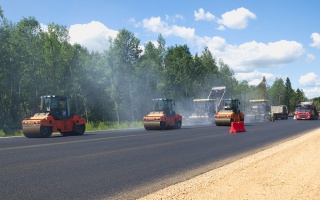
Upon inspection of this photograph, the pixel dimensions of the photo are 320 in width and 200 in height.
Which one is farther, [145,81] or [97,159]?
[145,81]

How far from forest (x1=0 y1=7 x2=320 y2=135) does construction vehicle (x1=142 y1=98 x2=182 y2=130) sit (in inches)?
745

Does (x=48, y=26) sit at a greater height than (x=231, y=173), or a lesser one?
greater

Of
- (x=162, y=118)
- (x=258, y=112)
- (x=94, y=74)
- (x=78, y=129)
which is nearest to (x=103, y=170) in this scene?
(x=78, y=129)

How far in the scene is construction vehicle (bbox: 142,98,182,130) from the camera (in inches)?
970

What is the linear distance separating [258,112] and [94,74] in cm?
2808

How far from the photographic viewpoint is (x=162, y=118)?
2453cm

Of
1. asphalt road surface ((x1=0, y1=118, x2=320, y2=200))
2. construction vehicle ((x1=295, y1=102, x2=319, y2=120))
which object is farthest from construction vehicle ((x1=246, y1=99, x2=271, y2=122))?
asphalt road surface ((x1=0, y1=118, x2=320, y2=200))

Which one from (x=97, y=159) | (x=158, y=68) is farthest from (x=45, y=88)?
(x=97, y=159)

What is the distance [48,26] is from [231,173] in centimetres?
4978

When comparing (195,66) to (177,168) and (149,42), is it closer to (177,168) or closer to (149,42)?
(149,42)

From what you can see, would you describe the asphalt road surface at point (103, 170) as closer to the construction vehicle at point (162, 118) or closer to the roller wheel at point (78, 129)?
the roller wheel at point (78, 129)

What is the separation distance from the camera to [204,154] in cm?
1155

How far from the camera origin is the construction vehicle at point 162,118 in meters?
24.6

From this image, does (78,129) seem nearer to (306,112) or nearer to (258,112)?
(258,112)
